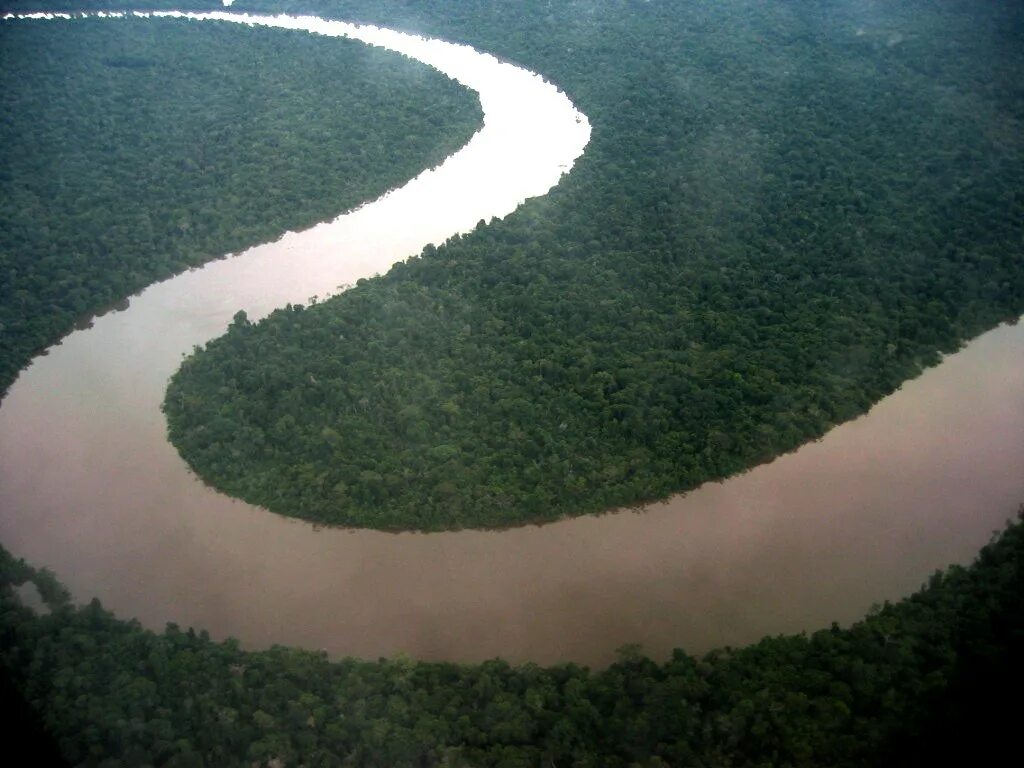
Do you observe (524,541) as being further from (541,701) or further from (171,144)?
(171,144)

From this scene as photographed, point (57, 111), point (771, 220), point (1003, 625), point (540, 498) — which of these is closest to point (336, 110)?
point (57, 111)

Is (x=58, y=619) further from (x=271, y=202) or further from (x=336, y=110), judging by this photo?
(x=336, y=110)

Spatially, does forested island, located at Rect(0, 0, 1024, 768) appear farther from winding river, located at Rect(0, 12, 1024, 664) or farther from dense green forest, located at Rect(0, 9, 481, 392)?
winding river, located at Rect(0, 12, 1024, 664)

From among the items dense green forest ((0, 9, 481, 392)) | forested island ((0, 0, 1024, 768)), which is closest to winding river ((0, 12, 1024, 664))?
forested island ((0, 0, 1024, 768))

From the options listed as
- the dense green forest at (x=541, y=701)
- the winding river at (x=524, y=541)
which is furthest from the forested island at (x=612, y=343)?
the winding river at (x=524, y=541)

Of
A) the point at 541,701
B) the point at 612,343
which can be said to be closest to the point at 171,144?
the point at 612,343

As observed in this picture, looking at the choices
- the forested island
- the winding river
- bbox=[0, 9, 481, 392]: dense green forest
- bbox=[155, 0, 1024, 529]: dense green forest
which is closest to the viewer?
the forested island
